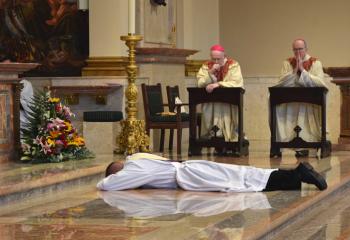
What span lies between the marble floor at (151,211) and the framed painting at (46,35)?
4.64m

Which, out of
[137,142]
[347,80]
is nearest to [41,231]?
[137,142]

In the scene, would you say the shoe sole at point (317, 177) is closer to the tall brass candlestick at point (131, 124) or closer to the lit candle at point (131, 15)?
the lit candle at point (131, 15)

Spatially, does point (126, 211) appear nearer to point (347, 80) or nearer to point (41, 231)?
point (41, 231)

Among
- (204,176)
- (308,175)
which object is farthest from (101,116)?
(308,175)

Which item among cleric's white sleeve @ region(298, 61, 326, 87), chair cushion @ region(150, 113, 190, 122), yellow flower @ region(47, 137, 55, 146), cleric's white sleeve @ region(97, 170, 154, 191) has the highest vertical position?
cleric's white sleeve @ region(298, 61, 326, 87)

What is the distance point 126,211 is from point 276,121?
575 cm

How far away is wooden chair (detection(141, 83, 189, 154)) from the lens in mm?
13789

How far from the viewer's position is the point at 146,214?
7672 millimetres

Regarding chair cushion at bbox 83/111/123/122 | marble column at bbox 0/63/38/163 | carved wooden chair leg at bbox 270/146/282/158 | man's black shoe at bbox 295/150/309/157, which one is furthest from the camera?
chair cushion at bbox 83/111/123/122

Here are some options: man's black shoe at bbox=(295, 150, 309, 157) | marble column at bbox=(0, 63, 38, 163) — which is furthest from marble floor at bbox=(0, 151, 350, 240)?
man's black shoe at bbox=(295, 150, 309, 157)

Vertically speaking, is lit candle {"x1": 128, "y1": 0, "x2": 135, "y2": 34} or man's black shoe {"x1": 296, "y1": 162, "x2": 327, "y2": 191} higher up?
lit candle {"x1": 128, "y1": 0, "x2": 135, "y2": 34}

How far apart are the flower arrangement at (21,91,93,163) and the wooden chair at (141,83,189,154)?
251 centimetres

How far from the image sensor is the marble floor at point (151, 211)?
6.85m

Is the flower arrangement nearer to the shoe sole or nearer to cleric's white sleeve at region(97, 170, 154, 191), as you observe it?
cleric's white sleeve at region(97, 170, 154, 191)
